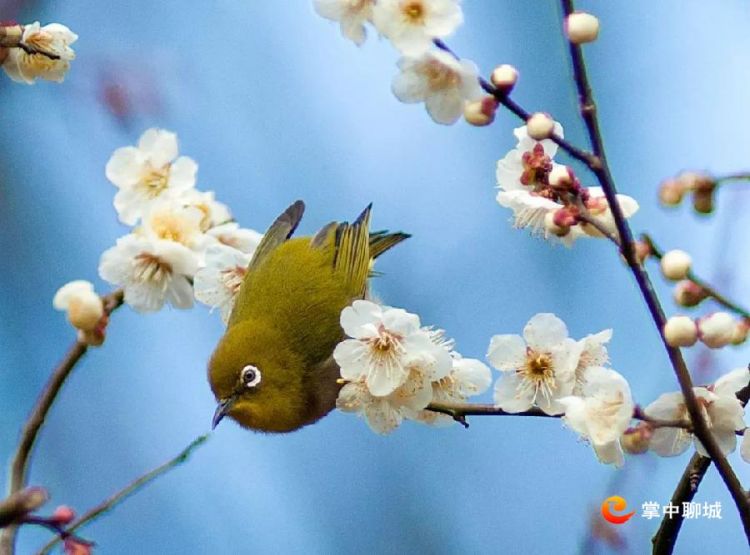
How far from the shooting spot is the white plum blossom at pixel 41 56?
102cm

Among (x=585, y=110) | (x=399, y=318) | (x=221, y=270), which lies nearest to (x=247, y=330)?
(x=221, y=270)

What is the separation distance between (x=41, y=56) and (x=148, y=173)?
17 centimetres

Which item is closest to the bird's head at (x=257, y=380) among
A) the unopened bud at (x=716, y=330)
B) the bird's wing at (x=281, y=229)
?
the bird's wing at (x=281, y=229)

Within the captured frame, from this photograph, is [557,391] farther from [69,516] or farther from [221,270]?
[69,516]

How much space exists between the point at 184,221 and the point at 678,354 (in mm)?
499

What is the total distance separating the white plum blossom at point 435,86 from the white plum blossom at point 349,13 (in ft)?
0.20

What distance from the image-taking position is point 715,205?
0.75 metres

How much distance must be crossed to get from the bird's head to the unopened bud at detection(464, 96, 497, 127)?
0.62m

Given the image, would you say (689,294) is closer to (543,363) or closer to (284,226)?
(543,363)

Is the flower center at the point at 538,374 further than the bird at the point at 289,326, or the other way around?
the bird at the point at 289,326

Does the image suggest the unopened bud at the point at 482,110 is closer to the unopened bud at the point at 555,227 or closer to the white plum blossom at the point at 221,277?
the unopened bud at the point at 555,227

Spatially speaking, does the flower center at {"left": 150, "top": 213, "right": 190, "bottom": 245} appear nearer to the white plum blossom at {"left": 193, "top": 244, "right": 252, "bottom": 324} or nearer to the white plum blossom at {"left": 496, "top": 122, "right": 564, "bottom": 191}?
the white plum blossom at {"left": 193, "top": 244, "right": 252, "bottom": 324}

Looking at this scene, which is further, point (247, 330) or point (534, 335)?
point (247, 330)

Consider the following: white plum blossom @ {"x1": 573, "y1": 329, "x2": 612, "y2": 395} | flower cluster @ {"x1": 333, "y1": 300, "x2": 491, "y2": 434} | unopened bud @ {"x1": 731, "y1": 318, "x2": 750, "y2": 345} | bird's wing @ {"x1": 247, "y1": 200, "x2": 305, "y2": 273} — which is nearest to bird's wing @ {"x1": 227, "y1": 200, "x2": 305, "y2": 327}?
bird's wing @ {"x1": 247, "y1": 200, "x2": 305, "y2": 273}
